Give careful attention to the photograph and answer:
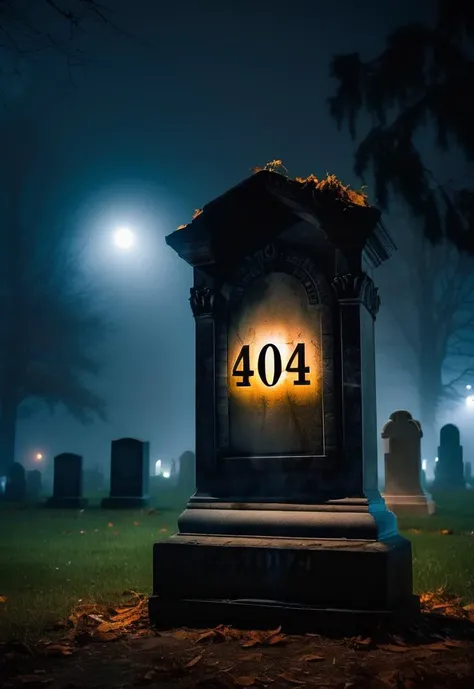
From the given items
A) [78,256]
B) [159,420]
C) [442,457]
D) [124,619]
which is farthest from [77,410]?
[159,420]

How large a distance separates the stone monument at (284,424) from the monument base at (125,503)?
1334 cm

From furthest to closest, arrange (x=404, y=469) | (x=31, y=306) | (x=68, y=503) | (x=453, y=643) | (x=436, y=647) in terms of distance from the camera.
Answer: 1. (x=31, y=306)
2. (x=68, y=503)
3. (x=404, y=469)
4. (x=453, y=643)
5. (x=436, y=647)

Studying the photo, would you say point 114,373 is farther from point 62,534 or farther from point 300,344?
point 300,344

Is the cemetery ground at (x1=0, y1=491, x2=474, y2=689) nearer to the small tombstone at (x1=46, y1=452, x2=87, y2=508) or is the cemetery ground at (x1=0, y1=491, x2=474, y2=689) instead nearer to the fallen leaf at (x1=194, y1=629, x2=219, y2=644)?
the fallen leaf at (x1=194, y1=629, x2=219, y2=644)

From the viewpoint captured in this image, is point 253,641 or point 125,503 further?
point 125,503

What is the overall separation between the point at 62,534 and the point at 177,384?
72.9 metres

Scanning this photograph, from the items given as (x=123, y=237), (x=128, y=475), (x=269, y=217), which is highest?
(x=123, y=237)

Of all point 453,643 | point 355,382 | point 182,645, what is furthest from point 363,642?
point 355,382

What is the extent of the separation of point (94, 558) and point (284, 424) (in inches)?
199

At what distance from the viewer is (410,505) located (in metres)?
16.5

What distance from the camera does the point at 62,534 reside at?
14.0 metres

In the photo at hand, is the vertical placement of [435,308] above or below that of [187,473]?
above

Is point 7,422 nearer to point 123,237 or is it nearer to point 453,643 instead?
point 123,237

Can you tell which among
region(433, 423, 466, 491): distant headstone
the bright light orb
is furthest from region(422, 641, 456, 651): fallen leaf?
the bright light orb
